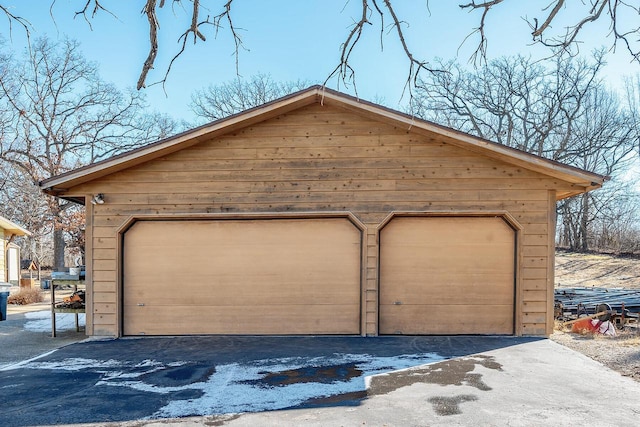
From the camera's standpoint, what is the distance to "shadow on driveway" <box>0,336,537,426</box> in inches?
155

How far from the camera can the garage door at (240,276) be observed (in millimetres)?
6992

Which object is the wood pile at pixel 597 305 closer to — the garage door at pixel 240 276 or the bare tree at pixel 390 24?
the garage door at pixel 240 276

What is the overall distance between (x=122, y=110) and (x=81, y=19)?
2240 centimetres

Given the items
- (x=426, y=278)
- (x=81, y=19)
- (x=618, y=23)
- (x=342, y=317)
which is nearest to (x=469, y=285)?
(x=426, y=278)

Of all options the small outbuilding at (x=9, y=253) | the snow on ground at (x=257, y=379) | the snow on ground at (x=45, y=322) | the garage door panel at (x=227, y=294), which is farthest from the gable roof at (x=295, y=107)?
the small outbuilding at (x=9, y=253)

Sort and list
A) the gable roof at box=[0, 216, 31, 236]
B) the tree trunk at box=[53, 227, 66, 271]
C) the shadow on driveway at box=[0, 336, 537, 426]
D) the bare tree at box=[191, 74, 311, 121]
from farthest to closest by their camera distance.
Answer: the bare tree at box=[191, 74, 311, 121] → the tree trunk at box=[53, 227, 66, 271] → the gable roof at box=[0, 216, 31, 236] → the shadow on driveway at box=[0, 336, 537, 426]

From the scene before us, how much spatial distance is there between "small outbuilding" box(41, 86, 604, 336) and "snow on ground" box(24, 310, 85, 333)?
211cm

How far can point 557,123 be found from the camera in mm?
22859

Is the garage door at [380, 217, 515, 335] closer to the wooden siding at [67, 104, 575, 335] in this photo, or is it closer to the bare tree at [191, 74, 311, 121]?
the wooden siding at [67, 104, 575, 335]

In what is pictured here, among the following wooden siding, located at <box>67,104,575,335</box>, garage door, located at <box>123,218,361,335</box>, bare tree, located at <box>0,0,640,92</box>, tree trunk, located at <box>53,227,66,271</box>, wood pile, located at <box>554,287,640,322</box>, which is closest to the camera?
bare tree, located at <box>0,0,640,92</box>

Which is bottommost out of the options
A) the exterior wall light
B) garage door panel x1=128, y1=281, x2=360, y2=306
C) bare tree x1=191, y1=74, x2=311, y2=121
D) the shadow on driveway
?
the shadow on driveway

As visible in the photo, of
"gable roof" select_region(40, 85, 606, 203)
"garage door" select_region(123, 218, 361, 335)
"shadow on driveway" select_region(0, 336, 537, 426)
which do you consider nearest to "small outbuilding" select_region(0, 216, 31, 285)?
"gable roof" select_region(40, 85, 606, 203)

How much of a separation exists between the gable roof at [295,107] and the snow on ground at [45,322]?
3.05m

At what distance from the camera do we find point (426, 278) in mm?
A: 6984
